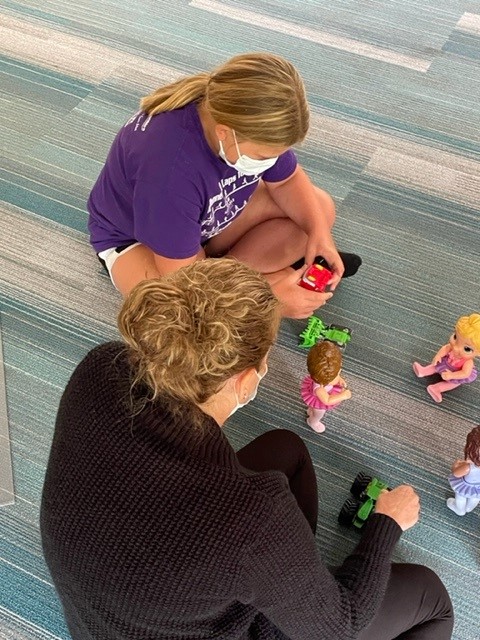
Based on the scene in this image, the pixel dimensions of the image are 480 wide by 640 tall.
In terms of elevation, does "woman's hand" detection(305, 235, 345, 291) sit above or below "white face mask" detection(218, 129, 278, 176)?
below

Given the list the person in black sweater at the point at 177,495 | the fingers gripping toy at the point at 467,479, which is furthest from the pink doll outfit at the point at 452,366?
the person in black sweater at the point at 177,495

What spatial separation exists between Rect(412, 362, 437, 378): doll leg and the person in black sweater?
2.53 ft

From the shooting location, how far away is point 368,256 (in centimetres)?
176

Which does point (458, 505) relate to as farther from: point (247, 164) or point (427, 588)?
point (247, 164)

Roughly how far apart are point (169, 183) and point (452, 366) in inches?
30.6

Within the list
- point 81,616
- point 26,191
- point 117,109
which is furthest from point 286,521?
point 117,109

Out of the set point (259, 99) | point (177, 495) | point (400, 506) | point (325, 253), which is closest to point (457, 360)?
point (325, 253)

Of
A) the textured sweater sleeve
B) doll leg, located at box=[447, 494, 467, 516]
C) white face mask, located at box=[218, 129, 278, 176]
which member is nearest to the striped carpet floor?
doll leg, located at box=[447, 494, 467, 516]

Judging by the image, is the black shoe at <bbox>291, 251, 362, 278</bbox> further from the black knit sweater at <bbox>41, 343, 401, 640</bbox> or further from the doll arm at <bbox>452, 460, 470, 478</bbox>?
the black knit sweater at <bbox>41, 343, 401, 640</bbox>

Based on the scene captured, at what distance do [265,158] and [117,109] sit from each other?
45.6 inches

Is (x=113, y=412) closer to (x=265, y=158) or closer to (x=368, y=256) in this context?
(x=265, y=158)

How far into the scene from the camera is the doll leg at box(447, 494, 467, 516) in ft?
4.21

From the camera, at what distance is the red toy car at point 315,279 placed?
1.43 m

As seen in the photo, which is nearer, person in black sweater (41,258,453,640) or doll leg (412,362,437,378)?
person in black sweater (41,258,453,640)
